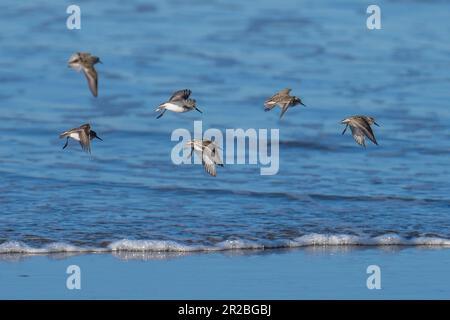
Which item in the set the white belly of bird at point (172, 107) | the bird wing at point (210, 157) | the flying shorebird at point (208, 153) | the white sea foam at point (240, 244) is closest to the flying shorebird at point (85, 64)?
the white belly of bird at point (172, 107)

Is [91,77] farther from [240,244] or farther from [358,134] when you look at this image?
[358,134]

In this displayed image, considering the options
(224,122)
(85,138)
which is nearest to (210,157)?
(85,138)

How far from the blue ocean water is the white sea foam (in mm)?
18

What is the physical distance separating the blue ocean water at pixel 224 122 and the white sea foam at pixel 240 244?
0.06 ft

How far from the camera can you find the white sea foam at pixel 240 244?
9.37m

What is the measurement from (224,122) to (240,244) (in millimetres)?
4881

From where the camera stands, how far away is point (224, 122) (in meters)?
14.4

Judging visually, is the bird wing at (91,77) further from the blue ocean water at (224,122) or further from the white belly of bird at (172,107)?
the blue ocean water at (224,122)

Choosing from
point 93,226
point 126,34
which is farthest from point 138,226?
point 126,34

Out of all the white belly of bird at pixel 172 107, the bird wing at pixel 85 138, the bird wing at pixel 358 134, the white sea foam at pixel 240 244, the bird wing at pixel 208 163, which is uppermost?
the white belly of bird at pixel 172 107

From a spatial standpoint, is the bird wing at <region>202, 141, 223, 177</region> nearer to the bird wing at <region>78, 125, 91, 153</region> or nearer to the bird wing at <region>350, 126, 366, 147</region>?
the bird wing at <region>78, 125, 91, 153</region>

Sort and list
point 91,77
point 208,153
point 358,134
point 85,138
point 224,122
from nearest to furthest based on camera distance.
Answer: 1. point 91,77
2. point 85,138
3. point 208,153
4. point 358,134
5. point 224,122

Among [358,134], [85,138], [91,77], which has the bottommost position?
[85,138]
